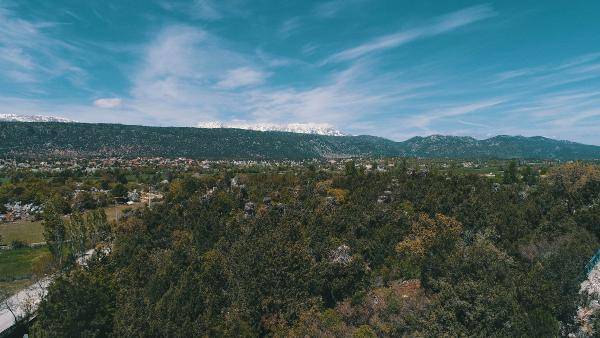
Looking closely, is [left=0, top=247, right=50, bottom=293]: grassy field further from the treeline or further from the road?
the treeline

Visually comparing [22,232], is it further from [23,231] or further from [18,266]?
[18,266]

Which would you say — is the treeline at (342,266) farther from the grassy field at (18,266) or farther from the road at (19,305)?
the grassy field at (18,266)

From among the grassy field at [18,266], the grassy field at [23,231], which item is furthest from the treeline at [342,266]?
the grassy field at [23,231]

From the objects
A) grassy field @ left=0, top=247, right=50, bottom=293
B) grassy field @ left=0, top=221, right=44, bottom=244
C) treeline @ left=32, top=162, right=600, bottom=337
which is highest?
treeline @ left=32, top=162, right=600, bottom=337

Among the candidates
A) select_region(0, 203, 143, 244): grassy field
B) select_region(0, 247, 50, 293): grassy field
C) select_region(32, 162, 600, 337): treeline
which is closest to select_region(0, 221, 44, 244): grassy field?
select_region(0, 203, 143, 244): grassy field

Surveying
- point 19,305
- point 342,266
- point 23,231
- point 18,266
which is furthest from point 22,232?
point 342,266

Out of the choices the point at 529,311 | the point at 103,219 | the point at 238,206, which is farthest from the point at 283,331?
the point at 103,219
